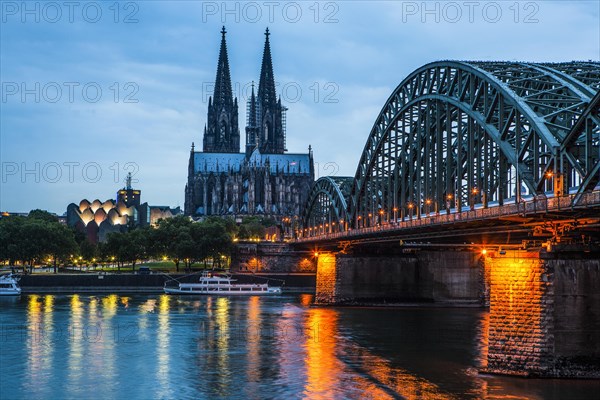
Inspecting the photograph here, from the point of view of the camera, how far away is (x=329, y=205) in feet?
463

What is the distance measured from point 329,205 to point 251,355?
269ft

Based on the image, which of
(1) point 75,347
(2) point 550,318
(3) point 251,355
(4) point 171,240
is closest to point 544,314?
(2) point 550,318

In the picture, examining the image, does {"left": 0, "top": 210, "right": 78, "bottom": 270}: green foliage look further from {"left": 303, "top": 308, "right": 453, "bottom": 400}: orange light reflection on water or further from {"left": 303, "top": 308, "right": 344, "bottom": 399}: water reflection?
{"left": 303, "top": 308, "right": 453, "bottom": 400}: orange light reflection on water

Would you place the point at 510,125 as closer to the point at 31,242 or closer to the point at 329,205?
the point at 329,205

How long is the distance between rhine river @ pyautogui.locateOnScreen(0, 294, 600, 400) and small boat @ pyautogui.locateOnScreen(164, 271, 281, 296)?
32.4 meters

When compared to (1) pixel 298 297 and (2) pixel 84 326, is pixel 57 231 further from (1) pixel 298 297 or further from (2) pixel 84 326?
(2) pixel 84 326

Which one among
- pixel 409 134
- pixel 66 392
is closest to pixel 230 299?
pixel 409 134

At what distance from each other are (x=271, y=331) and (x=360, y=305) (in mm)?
29831

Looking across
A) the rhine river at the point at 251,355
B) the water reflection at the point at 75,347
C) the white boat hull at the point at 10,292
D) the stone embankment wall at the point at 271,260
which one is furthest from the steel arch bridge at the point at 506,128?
the stone embankment wall at the point at 271,260

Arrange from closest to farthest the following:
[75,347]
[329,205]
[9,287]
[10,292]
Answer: [75,347]
[10,292]
[9,287]
[329,205]

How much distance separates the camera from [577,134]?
49.8 meters

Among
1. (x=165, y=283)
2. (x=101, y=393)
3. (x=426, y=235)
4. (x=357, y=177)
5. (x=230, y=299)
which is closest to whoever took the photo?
(x=101, y=393)

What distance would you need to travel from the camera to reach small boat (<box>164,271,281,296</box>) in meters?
129

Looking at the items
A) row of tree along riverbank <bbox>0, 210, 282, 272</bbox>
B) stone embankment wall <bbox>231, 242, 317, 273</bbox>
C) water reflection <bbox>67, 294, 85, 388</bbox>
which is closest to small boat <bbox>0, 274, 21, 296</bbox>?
row of tree along riverbank <bbox>0, 210, 282, 272</bbox>
